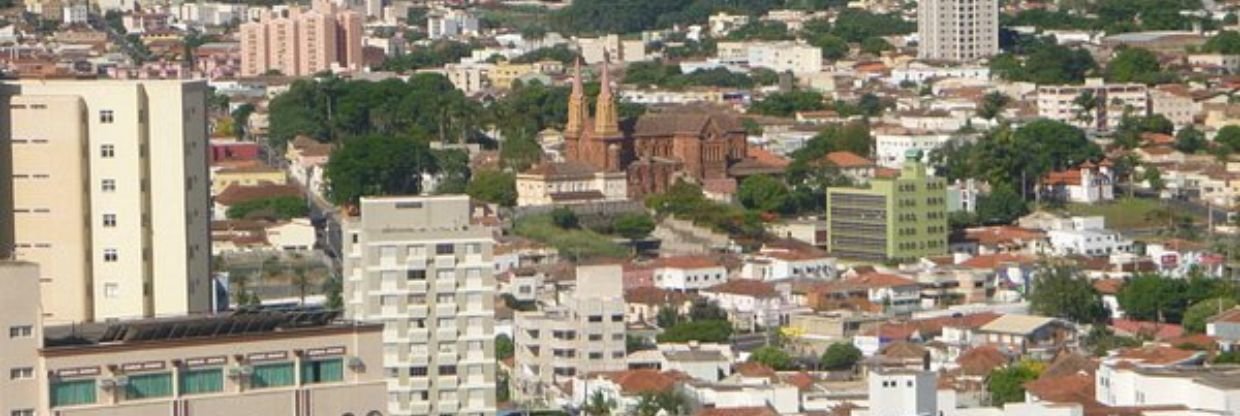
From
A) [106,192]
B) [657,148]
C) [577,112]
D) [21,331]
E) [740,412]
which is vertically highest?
[106,192]

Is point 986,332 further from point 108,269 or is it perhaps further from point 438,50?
point 438,50

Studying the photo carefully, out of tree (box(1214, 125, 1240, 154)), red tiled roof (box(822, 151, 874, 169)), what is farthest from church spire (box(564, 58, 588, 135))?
tree (box(1214, 125, 1240, 154))

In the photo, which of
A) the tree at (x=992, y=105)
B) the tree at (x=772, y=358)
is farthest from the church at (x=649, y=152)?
the tree at (x=772, y=358)

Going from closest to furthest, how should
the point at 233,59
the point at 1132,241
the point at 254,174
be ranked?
1. the point at 1132,241
2. the point at 254,174
3. the point at 233,59

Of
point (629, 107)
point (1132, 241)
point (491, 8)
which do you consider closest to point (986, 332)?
point (1132, 241)

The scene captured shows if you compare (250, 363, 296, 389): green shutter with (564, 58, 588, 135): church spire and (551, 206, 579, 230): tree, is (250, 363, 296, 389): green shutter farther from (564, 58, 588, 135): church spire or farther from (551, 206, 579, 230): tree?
(564, 58, 588, 135): church spire

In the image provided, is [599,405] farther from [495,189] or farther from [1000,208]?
[495,189]

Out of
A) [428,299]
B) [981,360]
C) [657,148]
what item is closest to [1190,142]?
[657,148]
